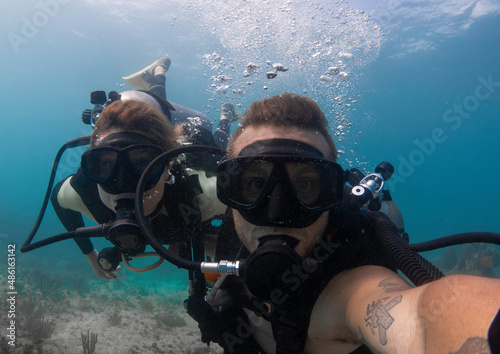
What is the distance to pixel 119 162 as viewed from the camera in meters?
2.96

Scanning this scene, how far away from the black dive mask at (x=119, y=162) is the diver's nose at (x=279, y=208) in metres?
1.66

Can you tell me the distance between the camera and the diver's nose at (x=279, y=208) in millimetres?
1862

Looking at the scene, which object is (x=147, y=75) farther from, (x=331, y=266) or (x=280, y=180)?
(x=331, y=266)

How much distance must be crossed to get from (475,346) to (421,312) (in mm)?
282

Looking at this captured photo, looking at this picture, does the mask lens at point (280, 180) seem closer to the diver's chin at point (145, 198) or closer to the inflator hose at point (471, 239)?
the inflator hose at point (471, 239)

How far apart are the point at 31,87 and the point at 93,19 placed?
79362 mm

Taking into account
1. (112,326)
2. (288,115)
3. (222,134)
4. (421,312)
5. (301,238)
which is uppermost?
(222,134)

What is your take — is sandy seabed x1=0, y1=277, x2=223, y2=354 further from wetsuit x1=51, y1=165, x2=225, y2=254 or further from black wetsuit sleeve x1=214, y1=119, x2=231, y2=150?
black wetsuit sleeve x1=214, y1=119, x2=231, y2=150

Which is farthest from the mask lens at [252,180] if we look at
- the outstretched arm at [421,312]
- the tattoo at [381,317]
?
the tattoo at [381,317]

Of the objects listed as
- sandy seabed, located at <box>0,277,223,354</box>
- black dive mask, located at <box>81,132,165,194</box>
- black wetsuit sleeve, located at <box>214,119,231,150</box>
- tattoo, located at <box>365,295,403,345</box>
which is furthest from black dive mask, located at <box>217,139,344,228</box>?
sandy seabed, located at <box>0,277,223,354</box>

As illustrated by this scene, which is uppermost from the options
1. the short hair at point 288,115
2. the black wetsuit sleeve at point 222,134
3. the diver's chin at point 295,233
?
the black wetsuit sleeve at point 222,134

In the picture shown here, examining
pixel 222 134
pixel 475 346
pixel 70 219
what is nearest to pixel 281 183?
pixel 475 346

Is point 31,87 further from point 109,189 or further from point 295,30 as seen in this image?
point 109,189

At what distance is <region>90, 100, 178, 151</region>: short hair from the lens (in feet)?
10.5
